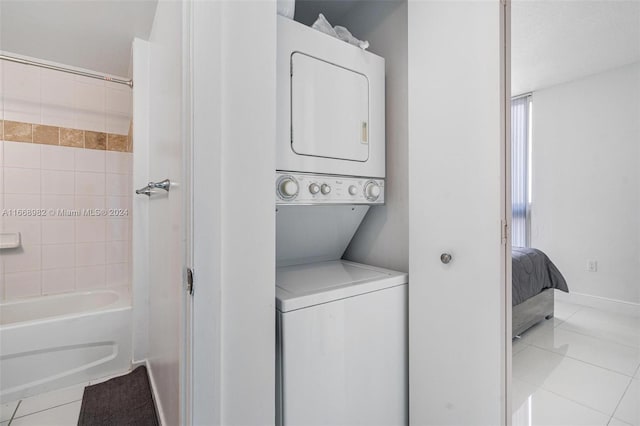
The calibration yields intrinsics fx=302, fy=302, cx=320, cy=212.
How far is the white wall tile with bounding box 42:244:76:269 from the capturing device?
2.57 m

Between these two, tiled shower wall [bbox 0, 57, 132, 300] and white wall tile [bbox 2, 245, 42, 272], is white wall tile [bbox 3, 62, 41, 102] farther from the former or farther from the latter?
white wall tile [bbox 2, 245, 42, 272]

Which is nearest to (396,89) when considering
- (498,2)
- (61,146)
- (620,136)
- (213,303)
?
(498,2)

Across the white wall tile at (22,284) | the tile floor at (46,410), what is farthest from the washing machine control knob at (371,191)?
the white wall tile at (22,284)

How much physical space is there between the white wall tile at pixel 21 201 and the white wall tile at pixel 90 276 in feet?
2.10

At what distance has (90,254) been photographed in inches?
108

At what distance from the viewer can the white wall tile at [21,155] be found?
2.43 metres

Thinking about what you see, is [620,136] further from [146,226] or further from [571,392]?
[146,226]

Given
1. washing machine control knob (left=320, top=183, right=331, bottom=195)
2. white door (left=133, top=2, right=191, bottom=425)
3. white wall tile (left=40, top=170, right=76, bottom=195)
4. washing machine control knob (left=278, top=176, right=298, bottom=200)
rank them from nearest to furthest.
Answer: white door (left=133, top=2, right=191, bottom=425) → washing machine control knob (left=278, top=176, right=298, bottom=200) → washing machine control knob (left=320, top=183, right=331, bottom=195) → white wall tile (left=40, top=170, right=76, bottom=195)

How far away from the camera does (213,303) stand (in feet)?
2.95

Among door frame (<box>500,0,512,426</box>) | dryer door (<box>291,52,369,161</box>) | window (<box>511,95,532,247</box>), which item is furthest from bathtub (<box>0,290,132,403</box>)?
window (<box>511,95,532,247</box>)

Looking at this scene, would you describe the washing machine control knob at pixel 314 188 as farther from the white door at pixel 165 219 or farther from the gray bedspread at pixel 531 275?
the gray bedspread at pixel 531 275

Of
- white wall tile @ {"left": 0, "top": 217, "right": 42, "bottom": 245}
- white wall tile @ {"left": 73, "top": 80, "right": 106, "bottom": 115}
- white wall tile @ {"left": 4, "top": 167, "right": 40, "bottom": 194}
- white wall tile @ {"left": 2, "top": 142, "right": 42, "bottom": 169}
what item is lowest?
white wall tile @ {"left": 0, "top": 217, "right": 42, "bottom": 245}

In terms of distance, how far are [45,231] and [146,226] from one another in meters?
1.16

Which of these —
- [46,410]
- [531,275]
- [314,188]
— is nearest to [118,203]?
[46,410]
